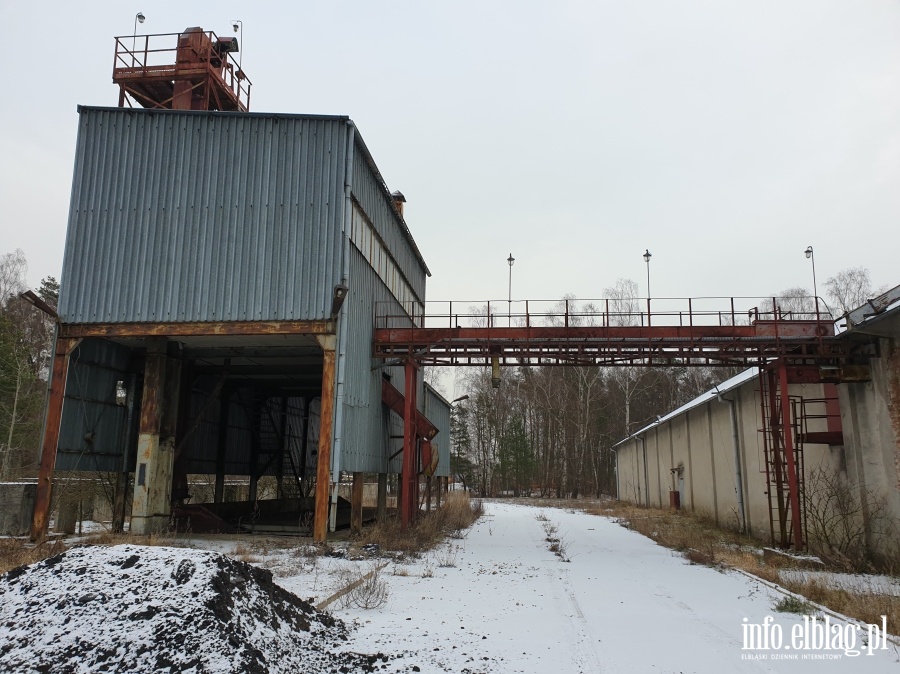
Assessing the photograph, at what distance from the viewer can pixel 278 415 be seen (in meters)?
30.1

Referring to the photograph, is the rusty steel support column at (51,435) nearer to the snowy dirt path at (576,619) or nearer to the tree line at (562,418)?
the snowy dirt path at (576,619)

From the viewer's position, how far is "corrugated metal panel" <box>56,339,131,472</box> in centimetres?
1764

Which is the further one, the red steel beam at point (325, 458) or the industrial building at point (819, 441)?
the red steel beam at point (325, 458)

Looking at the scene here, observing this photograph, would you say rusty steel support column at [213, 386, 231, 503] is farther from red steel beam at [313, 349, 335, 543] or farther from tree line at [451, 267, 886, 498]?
tree line at [451, 267, 886, 498]

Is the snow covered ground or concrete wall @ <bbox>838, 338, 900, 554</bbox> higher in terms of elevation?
concrete wall @ <bbox>838, 338, 900, 554</bbox>

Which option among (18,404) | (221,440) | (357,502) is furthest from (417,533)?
(18,404)

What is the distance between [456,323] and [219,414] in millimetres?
11991

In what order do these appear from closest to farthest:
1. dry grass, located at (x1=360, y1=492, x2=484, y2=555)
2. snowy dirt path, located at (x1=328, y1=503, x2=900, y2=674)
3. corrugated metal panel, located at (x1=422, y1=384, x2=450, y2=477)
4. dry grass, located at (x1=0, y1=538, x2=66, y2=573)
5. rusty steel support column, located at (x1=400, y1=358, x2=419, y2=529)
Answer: snowy dirt path, located at (x1=328, y1=503, x2=900, y2=674), dry grass, located at (x1=0, y1=538, x2=66, y2=573), dry grass, located at (x1=360, y1=492, x2=484, y2=555), rusty steel support column, located at (x1=400, y1=358, x2=419, y2=529), corrugated metal panel, located at (x1=422, y1=384, x2=450, y2=477)

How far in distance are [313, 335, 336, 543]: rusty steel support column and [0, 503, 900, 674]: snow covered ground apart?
1174 millimetres

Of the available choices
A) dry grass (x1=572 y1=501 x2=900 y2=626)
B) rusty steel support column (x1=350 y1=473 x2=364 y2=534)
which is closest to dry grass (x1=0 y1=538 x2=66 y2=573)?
rusty steel support column (x1=350 y1=473 x2=364 y2=534)

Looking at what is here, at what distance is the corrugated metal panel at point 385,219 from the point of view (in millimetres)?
19094

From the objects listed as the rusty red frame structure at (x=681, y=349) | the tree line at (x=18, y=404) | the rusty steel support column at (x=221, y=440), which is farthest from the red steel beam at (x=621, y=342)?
the tree line at (x=18, y=404)

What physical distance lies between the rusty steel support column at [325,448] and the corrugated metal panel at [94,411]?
278 inches

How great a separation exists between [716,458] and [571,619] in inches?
712
